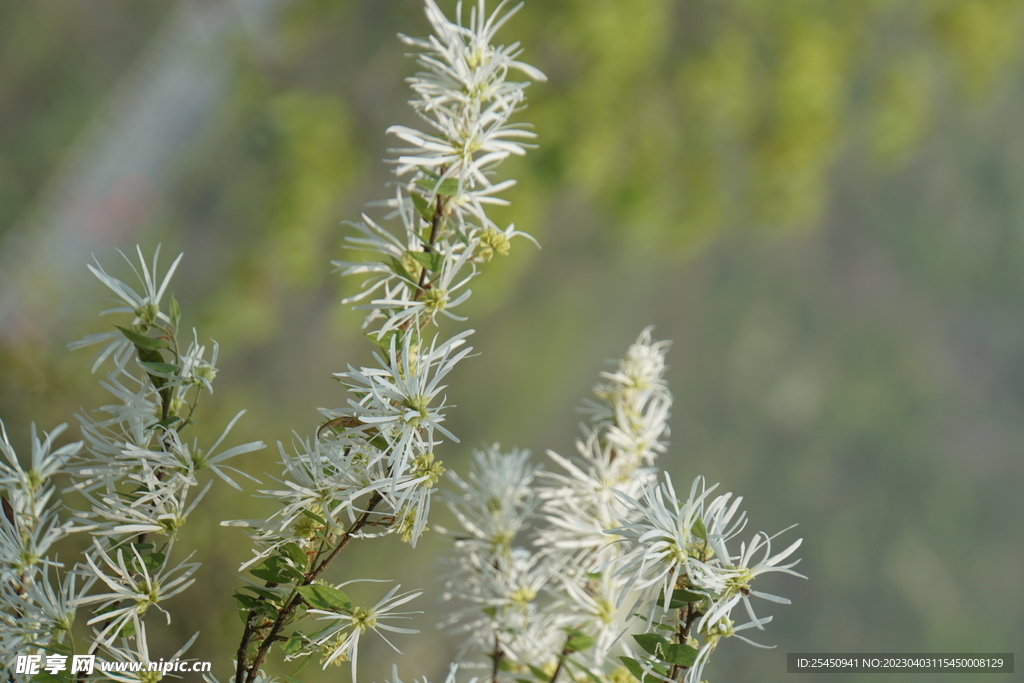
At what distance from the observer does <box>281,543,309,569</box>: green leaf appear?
250 millimetres

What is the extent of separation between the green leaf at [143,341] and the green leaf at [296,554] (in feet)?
0.26

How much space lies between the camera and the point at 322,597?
0.82 ft

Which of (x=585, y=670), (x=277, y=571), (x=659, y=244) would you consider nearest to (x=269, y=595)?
(x=277, y=571)

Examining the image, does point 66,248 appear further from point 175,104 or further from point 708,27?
point 708,27

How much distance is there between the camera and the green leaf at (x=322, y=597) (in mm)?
245

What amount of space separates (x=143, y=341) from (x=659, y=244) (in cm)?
135

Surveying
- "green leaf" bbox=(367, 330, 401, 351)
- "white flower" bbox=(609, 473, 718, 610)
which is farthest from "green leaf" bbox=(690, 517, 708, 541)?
"green leaf" bbox=(367, 330, 401, 351)

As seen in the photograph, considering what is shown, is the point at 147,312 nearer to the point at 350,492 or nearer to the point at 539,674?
the point at 350,492

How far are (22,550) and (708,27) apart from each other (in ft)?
4.66

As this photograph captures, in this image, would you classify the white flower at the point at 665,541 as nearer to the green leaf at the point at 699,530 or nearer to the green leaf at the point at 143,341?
the green leaf at the point at 699,530

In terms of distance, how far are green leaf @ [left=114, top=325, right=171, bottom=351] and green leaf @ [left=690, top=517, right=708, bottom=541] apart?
19 cm

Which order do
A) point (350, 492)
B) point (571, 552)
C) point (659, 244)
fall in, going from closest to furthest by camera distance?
point (350, 492) < point (571, 552) < point (659, 244)

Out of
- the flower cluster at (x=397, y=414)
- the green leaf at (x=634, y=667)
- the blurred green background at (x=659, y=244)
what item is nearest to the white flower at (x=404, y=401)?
the flower cluster at (x=397, y=414)

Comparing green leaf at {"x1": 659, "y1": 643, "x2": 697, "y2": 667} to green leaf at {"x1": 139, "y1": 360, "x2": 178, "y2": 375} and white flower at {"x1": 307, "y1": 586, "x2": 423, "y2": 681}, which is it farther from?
green leaf at {"x1": 139, "y1": 360, "x2": 178, "y2": 375}
